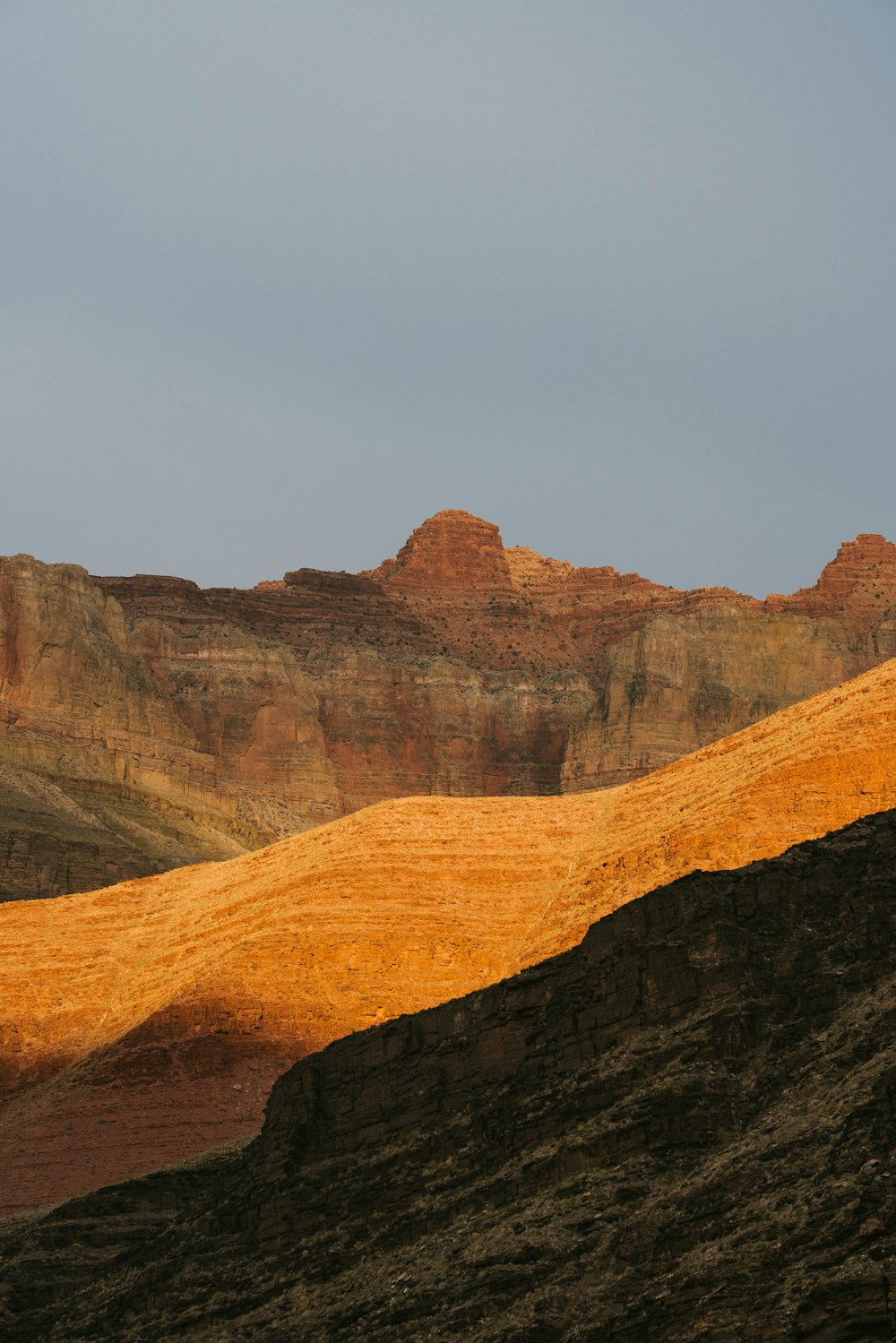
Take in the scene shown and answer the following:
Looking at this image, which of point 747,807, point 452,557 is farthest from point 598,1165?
point 452,557

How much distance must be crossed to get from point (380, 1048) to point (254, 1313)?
5.87 metres

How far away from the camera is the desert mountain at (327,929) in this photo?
2088 inches

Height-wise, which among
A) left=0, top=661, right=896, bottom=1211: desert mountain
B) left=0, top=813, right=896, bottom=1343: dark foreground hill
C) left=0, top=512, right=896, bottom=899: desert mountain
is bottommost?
left=0, top=813, right=896, bottom=1343: dark foreground hill

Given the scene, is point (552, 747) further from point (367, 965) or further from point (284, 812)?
point (367, 965)

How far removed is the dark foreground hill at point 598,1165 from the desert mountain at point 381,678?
64.2 metres

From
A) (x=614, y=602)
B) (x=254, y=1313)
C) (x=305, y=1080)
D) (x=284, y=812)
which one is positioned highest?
(x=614, y=602)

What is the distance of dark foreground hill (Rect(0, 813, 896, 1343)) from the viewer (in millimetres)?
22234

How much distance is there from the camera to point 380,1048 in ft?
114

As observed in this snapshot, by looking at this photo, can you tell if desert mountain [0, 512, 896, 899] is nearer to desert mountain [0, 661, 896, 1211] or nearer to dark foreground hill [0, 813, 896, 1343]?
desert mountain [0, 661, 896, 1211]

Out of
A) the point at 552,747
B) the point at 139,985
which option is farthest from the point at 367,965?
the point at 552,747

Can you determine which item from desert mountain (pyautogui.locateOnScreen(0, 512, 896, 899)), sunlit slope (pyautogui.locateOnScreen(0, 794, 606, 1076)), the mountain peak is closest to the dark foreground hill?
sunlit slope (pyautogui.locateOnScreen(0, 794, 606, 1076))

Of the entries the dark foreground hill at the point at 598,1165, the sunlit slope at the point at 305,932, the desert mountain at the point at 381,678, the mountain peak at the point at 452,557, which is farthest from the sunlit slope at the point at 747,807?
the mountain peak at the point at 452,557

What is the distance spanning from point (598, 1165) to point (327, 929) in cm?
3327

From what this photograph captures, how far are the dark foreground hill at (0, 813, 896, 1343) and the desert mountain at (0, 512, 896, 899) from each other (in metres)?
64.2
